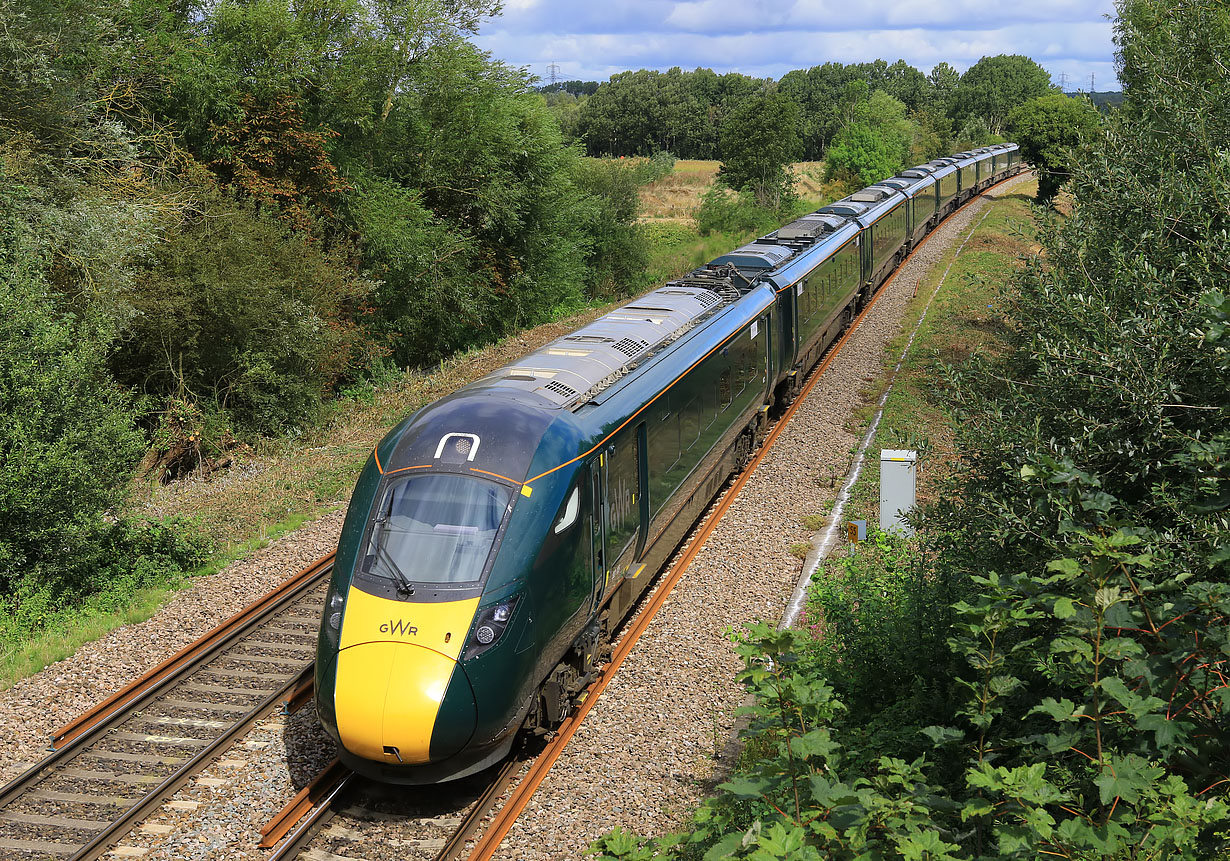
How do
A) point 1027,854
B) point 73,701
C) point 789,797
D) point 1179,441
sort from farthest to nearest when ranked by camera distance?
point 73,701 < point 1179,441 < point 789,797 < point 1027,854

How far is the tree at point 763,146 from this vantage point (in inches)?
2144

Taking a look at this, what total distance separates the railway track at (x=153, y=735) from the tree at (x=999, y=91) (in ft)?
338

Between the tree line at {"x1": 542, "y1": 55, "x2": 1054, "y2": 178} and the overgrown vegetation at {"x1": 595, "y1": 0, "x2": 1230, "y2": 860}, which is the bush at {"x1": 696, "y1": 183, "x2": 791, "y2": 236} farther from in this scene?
the overgrown vegetation at {"x1": 595, "y1": 0, "x2": 1230, "y2": 860}

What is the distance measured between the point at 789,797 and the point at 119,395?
42.6 ft

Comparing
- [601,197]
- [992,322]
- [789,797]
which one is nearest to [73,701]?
[789,797]

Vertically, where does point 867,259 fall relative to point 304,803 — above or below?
above

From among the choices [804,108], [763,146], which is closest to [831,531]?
[763,146]

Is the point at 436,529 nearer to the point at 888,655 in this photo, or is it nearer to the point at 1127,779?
the point at 888,655

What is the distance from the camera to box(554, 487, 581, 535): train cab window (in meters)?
8.49

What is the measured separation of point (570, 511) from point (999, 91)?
11870 centimetres

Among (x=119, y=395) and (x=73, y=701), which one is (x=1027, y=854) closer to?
(x=73, y=701)

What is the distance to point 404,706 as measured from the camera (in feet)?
24.4

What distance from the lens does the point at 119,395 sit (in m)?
14.6

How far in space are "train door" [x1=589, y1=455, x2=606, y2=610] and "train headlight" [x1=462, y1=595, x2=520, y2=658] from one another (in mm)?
1464
